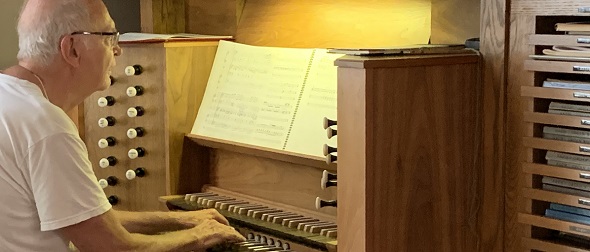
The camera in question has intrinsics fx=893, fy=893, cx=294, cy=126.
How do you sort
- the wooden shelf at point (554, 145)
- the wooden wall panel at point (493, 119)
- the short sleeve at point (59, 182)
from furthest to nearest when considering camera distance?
1. the wooden wall panel at point (493, 119)
2. the wooden shelf at point (554, 145)
3. the short sleeve at point (59, 182)

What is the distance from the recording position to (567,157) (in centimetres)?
212

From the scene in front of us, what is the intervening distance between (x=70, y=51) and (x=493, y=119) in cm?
106

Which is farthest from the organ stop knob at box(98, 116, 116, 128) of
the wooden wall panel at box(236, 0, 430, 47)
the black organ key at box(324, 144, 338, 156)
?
the black organ key at box(324, 144, 338, 156)

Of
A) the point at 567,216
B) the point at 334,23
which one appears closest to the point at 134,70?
the point at 334,23

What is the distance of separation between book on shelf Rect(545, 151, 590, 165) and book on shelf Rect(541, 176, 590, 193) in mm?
50

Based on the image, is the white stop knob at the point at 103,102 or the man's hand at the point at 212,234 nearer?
the man's hand at the point at 212,234

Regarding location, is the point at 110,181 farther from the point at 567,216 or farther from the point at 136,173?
the point at 567,216

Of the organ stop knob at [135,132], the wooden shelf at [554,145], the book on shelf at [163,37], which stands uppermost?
the book on shelf at [163,37]

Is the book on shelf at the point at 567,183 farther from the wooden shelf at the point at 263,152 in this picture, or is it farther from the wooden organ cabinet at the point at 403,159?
the wooden shelf at the point at 263,152

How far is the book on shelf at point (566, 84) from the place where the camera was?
2.05 meters

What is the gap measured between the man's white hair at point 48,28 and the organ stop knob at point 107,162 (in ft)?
3.69

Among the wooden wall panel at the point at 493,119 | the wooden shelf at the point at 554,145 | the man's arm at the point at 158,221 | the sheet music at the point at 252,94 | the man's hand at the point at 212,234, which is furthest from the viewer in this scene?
the sheet music at the point at 252,94

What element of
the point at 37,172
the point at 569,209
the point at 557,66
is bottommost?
the point at 569,209

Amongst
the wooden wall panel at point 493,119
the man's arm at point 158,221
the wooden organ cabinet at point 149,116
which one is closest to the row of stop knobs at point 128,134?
the wooden organ cabinet at point 149,116
